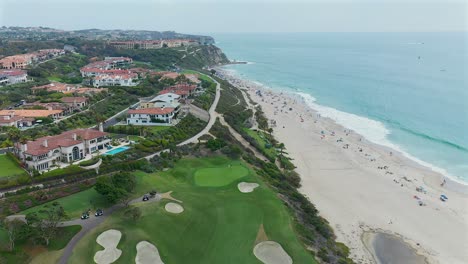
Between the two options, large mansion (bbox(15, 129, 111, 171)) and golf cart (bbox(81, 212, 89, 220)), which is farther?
large mansion (bbox(15, 129, 111, 171))

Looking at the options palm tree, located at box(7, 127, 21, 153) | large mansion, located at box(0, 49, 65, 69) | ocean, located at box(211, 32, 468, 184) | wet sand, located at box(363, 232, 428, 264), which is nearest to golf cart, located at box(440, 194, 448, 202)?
ocean, located at box(211, 32, 468, 184)

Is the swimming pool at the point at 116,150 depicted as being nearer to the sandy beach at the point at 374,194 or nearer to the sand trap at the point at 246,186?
the sand trap at the point at 246,186

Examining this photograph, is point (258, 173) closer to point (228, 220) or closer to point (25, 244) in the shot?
point (228, 220)

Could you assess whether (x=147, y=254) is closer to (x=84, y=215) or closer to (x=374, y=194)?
(x=84, y=215)

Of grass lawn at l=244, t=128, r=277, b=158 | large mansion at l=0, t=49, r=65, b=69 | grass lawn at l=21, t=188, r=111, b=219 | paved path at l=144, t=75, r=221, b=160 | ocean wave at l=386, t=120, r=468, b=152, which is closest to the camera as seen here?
grass lawn at l=21, t=188, r=111, b=219

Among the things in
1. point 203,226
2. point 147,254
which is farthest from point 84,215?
point 203,226

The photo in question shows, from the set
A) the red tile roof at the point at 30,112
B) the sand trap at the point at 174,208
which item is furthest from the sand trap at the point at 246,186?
the red tile roof at the point at 30,112

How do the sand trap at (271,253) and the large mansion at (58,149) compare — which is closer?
the sand trap at (271,253)

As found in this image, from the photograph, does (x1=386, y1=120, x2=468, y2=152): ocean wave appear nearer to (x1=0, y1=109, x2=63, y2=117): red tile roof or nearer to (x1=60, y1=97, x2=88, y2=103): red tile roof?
(x1=60, y1=97, x2=88, y2=103): red tile roof
